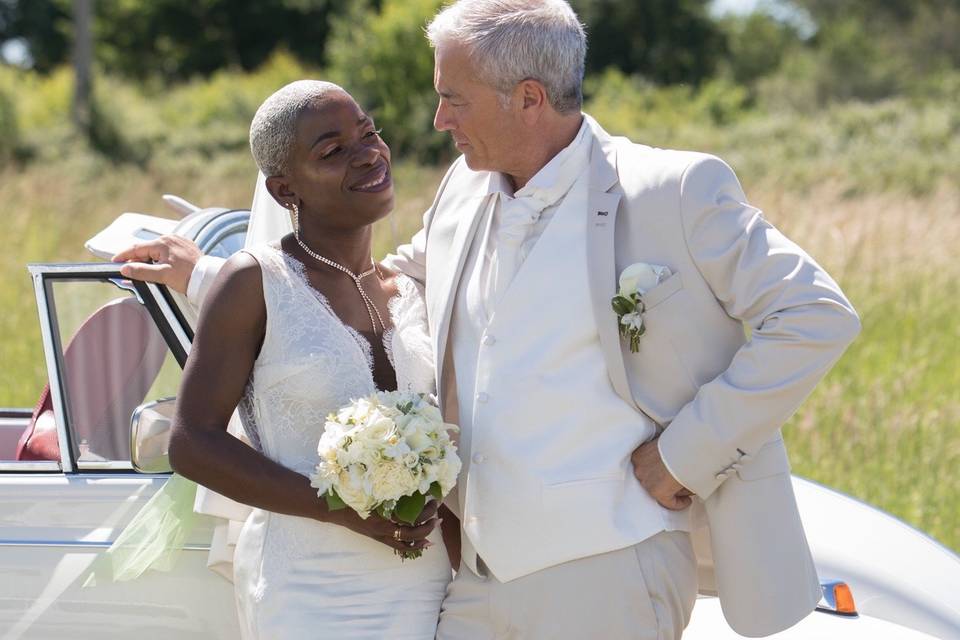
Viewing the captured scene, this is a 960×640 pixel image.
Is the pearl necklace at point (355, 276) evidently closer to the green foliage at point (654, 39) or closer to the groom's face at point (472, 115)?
the groom's face at point (472, 115)

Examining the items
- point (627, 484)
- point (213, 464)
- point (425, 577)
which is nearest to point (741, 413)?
point (627, 484)

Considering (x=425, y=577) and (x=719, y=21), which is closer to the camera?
(x=425, y=577)

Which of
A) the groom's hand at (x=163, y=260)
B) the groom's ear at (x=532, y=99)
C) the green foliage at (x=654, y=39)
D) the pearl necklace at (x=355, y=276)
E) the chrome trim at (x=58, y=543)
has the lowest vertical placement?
the green foliage at (x=654, y=39)

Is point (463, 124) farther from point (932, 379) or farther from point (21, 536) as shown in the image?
point (932, 379)

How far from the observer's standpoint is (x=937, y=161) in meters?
19.7

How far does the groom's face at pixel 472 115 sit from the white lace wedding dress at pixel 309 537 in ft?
1.69

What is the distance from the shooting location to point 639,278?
2.86m

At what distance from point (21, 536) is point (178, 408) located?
2.90 feet

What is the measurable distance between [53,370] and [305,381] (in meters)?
1.07

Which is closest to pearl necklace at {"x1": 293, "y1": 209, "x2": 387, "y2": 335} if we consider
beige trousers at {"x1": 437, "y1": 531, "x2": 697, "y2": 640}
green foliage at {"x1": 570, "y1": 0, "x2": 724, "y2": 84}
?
beige trousers at {"x1": 437, "y1": 531, "x2": 697, "y2": 640}

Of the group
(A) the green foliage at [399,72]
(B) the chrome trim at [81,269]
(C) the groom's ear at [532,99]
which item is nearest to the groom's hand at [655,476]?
(C) the groom's ear at [532,99]

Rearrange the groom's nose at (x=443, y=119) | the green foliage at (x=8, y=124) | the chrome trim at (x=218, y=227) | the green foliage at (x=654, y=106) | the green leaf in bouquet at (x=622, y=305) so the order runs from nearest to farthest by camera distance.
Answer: the green leaf in bouquet at (x=622, y=305)
the groom's nose at (x=443, y=119)
the chrome trim at (x=218, y=227)
the green foliage at (x=8, y=124)
the green foliage at (x=654, y=106)

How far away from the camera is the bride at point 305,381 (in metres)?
2.92

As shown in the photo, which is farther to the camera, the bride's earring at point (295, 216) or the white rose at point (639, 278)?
the bride's earring at point (295, 216)
